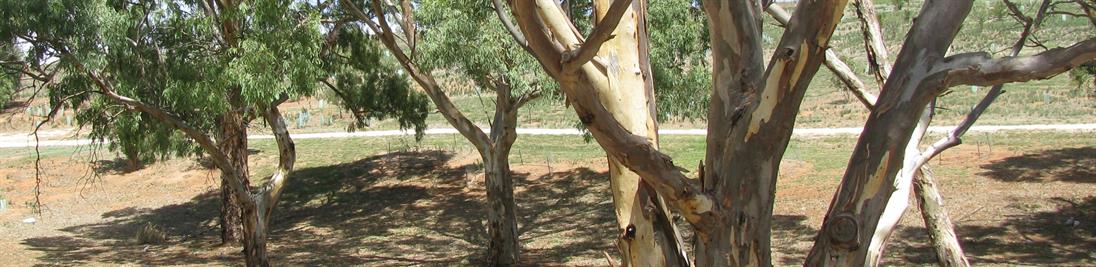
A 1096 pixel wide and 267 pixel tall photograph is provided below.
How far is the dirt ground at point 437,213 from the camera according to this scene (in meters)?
14.4

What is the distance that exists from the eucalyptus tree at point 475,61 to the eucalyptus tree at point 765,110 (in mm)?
8007

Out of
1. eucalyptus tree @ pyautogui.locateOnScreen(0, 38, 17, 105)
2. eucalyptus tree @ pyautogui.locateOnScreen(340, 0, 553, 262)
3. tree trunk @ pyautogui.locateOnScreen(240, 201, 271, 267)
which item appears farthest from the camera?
tree trunk @ pyautogui.locateOnScreen(240, 201, 271, 267)

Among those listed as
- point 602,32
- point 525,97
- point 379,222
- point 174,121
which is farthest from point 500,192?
point 602,32

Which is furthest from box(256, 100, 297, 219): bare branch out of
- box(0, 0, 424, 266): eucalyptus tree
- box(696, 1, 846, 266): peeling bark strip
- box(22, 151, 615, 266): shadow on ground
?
box(696, 1, 846, 266): peeling bark strip

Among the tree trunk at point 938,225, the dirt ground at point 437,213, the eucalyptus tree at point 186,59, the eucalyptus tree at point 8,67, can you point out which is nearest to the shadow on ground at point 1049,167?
the dirt ground at point 437,213

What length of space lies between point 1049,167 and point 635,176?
16.1m

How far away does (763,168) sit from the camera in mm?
3721

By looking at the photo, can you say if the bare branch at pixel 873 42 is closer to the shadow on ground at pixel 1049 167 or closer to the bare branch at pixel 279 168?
the bare branch at pixel 279 168

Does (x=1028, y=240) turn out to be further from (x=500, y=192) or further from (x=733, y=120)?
(x=733, y=120)

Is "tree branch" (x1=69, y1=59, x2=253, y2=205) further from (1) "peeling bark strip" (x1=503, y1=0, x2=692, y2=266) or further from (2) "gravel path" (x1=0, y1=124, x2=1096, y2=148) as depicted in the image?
(1) "peeling bark strip" (x1=503, y1=0, x2=692, y2=266)

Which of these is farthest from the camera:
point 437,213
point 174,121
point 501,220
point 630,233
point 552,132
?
point 552,132

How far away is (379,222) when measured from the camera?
19.7m

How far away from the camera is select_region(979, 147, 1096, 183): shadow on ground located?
56.3ft

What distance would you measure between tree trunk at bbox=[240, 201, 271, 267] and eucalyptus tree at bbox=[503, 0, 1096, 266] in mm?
9674
